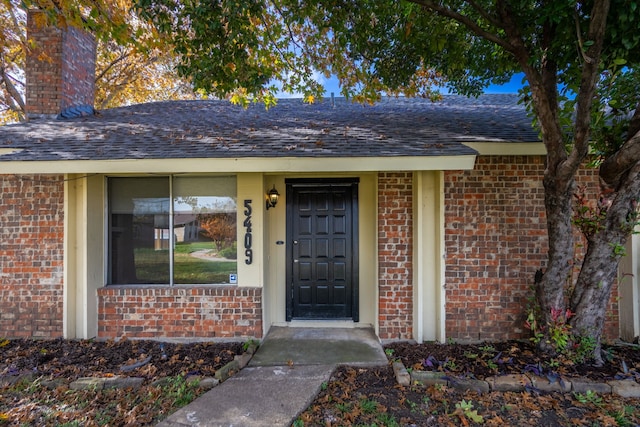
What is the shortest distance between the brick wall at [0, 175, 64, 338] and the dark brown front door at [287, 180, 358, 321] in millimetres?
3230

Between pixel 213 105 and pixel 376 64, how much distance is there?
12.7ft

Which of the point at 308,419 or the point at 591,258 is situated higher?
the point at 591,258

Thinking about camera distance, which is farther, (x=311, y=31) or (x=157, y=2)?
(x=311, y=31)

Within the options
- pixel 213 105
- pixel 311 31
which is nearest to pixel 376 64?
pixel 311 31

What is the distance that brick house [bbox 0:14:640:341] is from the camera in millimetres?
4070

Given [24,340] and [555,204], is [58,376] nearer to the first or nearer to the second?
[24,340]

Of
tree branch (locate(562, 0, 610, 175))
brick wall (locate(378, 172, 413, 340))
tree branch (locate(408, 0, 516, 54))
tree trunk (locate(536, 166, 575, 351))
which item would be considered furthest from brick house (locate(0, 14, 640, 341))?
tree branch (locate(408, 0, 516, 54))

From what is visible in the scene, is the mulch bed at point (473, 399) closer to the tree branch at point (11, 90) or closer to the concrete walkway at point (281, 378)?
the concrete walkway at point (281, 378)

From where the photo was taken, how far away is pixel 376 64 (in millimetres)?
5090

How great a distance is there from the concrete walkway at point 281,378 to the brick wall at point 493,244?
1394 mm

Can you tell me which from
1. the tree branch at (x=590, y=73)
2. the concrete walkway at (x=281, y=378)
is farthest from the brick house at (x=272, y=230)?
the tree branch at (x=590, y=73)

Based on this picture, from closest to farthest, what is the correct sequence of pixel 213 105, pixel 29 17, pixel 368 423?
pixel 368 423 → pixel 29 17 → pixel 213 105

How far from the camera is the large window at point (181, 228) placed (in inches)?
184

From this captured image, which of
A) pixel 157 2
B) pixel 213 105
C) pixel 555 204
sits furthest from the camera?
pixel 213 105
